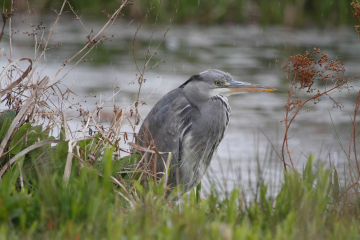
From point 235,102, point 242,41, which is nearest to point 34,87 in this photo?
point 235,102

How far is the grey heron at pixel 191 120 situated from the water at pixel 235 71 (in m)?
0.78

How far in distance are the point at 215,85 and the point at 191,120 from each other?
0.37 m

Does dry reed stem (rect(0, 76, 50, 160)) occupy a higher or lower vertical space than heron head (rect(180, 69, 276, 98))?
lower

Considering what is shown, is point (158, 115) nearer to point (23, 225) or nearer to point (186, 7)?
point (23, 225)

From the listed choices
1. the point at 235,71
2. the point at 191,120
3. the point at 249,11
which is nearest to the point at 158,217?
the point at 191,120

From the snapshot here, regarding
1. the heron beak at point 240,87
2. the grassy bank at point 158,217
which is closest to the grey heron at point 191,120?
the heron beak at point 240,87

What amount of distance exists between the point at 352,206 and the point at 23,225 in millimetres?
1835

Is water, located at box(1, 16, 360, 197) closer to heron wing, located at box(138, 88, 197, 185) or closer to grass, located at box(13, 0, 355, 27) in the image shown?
grass, located at box(13, 0, 355, 27)

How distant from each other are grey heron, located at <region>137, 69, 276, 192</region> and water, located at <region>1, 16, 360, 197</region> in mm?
776

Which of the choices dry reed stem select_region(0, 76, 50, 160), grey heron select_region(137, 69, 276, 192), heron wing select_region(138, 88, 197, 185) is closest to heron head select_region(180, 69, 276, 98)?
grey heron select_region(137, 69, 276, 192)

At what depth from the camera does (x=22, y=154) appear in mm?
2889

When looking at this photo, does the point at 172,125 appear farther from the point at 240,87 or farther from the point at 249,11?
the point at 249,11

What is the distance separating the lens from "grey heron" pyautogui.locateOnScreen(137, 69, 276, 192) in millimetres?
3967

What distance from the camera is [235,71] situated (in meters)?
10.5
